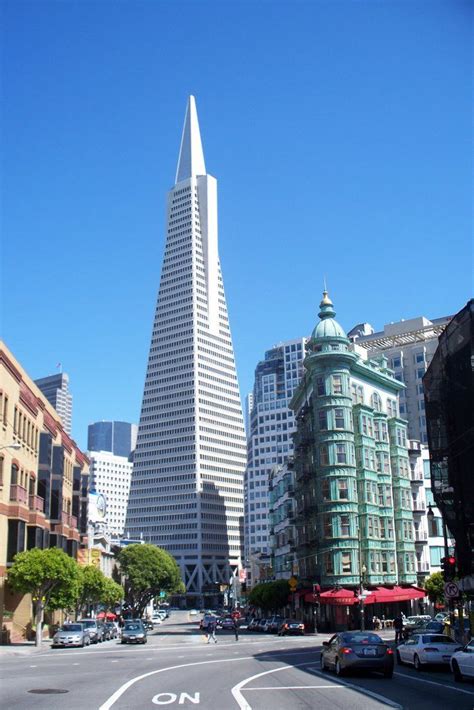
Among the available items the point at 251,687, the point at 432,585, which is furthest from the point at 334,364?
the point at 251,687

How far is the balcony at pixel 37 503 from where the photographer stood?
2142 inches

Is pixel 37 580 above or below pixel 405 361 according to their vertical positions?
below

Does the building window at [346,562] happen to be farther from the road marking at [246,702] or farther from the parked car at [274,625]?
the road marking at [246,702]

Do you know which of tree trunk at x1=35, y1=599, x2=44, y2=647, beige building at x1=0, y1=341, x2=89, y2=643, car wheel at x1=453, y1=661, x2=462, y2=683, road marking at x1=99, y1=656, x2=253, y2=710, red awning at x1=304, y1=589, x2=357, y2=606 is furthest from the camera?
red awning at x1=304, y1=589, x2=357, y2=606

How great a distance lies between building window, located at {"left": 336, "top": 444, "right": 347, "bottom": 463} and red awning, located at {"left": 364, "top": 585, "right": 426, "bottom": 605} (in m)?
12.5

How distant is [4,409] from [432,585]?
151ft

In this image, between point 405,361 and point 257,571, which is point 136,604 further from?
point 405,361

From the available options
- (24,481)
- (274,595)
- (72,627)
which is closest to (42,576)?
(72,627)

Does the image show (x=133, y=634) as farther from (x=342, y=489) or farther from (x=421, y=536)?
(x=421, y=536)

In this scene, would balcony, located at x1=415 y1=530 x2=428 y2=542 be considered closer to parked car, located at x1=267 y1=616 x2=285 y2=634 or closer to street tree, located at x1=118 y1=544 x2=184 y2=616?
parked car, located at x1=267 y1=616 x2=285 y2=634

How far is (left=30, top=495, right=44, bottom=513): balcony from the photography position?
178 ft

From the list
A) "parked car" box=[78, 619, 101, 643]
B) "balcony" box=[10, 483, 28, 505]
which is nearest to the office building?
"parked car" box=[78, 619, 101, 643]

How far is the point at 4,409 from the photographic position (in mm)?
49062

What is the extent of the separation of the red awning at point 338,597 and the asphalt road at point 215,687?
36.5 meters
